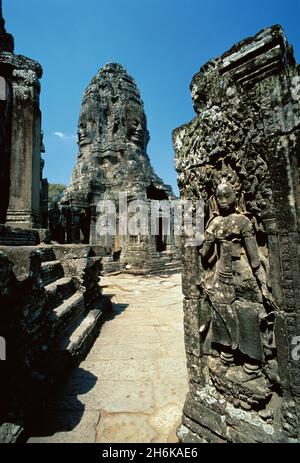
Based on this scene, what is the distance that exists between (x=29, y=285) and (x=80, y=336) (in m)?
1.71

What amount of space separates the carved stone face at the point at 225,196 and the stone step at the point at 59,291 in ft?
8.23

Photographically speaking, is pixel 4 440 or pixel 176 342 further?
pixel 176 342

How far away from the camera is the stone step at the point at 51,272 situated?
3.82 metres

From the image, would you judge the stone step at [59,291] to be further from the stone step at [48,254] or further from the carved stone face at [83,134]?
the carved stone face at [83,134]

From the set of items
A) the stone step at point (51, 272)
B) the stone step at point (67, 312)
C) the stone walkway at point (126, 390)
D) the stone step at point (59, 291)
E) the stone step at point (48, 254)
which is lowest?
the stone walkway at point (126, 390)

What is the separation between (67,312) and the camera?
346 centimetres

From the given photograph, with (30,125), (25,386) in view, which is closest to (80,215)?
→ (30,125)

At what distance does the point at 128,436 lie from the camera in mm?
1838

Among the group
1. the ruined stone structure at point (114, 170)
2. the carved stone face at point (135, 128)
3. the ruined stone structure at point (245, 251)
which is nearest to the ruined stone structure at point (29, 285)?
the ruined stone structure at point (245, 251)

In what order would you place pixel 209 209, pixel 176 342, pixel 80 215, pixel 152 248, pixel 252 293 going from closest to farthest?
pixel 252 293, pixel 209 209, pixel 176 342, pixel 152 248, pixel 80 215

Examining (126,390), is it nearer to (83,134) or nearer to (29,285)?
(29,285)

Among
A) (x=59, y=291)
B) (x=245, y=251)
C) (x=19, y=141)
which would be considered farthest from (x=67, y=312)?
(x=19, y=141)

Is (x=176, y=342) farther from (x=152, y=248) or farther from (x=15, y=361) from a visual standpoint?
(x=152, y=248)

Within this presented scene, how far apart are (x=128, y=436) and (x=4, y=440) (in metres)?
0.85
